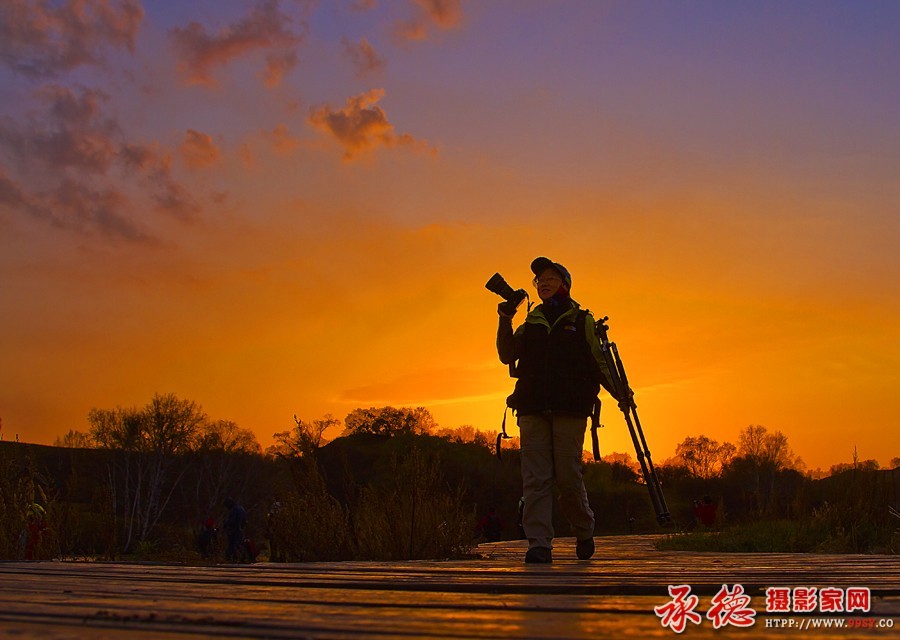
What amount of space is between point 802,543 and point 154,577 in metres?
9.28

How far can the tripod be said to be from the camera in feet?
23.4

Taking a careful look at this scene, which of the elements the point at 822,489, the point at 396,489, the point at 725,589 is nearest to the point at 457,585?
the point at 725,589

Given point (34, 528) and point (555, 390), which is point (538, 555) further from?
point (34, 528)

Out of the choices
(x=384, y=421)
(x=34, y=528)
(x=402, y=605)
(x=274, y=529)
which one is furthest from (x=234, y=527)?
(x=384, y=421)

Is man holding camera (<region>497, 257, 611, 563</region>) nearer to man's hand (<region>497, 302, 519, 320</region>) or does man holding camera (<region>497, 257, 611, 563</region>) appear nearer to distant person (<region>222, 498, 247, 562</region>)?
man's hand (<region>497, 302, 519, 320</region>)

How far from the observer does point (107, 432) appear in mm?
79125

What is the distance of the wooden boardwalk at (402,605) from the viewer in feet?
6.53

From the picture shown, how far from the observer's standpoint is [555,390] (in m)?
6.68

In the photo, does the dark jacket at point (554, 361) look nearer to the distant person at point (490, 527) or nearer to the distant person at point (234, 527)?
the distant person at point (234, 527)

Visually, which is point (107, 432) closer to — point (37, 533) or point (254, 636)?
point (37, 533)

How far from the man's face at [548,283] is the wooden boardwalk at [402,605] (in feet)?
10.6

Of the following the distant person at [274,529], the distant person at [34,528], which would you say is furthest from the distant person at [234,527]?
the distant person at [274,529]

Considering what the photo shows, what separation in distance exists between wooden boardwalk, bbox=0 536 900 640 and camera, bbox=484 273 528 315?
295 centimetres

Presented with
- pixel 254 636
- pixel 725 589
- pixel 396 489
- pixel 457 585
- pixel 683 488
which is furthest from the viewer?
pixel 683 488
